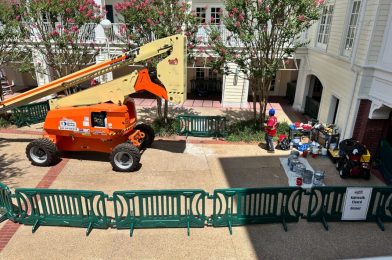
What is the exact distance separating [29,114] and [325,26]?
1418cm

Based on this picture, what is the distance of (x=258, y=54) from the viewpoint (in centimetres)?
1281

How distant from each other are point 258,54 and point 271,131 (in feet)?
11.4

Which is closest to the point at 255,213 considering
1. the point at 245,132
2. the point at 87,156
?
the point at 245,132

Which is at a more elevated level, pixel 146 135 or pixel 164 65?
pixel 164 65

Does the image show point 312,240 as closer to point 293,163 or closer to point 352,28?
point 293,163

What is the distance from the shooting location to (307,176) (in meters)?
9.24

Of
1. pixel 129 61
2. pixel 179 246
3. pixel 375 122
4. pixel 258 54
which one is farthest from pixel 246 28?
pixel 179 246

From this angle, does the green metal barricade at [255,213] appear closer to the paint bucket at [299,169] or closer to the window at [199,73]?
the paint bucket at [299,169]

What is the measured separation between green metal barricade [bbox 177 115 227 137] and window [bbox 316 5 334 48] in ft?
20.2

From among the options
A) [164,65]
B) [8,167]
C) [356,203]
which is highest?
[164,65]

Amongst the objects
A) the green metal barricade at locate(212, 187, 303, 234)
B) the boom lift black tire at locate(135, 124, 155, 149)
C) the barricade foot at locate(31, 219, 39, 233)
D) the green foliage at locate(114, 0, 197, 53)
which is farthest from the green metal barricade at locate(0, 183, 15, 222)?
the green foliage at locate(114, 0, 197, 53)

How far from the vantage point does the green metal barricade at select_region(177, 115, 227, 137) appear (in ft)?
42.9

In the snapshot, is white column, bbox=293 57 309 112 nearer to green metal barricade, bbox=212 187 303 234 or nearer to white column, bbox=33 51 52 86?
green metal barricade, bbox=212 187 303 234

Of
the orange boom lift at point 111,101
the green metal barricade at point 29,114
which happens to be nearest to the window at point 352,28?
the orange boom lift at point 111,101
